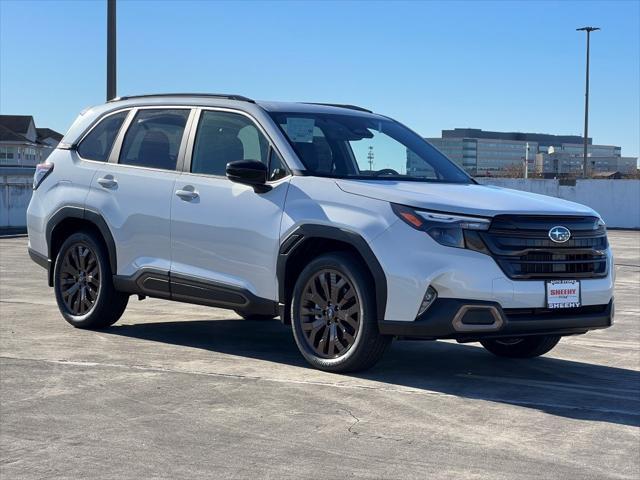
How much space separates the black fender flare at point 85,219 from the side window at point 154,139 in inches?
20.7

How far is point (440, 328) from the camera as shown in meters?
6.94

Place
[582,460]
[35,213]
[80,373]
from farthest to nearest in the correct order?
[35,213]
[80,373]
[582,460]

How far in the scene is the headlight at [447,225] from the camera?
6.93 metres

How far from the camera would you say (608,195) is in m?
44.1

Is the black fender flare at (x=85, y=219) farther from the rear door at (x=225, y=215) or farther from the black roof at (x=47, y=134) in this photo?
the black roof at (x=47, y=134)

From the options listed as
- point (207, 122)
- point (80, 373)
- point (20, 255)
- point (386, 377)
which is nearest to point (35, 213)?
point (207, 122)

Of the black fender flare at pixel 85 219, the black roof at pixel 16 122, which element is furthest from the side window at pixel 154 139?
the black roof at pixel 16 122

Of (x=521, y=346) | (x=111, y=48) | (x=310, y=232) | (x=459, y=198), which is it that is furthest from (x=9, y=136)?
(x=459, y=198)

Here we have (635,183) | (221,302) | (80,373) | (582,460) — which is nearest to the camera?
(582,460)

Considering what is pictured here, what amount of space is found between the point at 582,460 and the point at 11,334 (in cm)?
544

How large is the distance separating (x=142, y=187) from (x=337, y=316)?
7.59 feet

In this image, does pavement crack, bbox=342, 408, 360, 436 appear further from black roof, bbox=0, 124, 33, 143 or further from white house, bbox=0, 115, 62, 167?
black roof, bbox=0, 124, 33, 143

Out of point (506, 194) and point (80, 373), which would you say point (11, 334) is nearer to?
point (80, 373)

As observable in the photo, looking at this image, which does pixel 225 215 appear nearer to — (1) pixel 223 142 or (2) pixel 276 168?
(2) pixel 276 168
